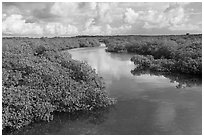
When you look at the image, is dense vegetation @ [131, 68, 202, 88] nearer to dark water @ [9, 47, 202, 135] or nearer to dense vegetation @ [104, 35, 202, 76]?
dark water @ [9, 47, 202, 135]

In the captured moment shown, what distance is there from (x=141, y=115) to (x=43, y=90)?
456cm

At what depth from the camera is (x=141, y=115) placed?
14.4 meters

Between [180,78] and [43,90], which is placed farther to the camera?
[180,78]

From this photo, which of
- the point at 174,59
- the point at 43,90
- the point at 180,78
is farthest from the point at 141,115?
the point at 174,59

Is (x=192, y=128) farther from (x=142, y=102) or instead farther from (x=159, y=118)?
(x=142, y=102)

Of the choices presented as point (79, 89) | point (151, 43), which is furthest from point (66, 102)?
point (151, 43)

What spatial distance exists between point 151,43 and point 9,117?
32.6 meters

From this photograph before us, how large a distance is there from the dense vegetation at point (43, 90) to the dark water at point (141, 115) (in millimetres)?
442

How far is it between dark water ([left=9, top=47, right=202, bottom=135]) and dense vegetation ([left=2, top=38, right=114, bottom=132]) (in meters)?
0.44

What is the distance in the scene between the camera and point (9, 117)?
11.9m

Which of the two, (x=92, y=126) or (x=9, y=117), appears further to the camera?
(x=92, y=126)

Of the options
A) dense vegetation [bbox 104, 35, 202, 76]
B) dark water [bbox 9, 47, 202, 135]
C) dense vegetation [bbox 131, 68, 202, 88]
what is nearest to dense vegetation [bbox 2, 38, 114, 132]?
dark water [bbox 9, 47, 202, 135]

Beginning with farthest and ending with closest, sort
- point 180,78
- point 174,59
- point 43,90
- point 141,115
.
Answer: point 174,59 → point 180,78 → point 141,115 → point 43,90

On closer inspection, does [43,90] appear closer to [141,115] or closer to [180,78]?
[141,115]
